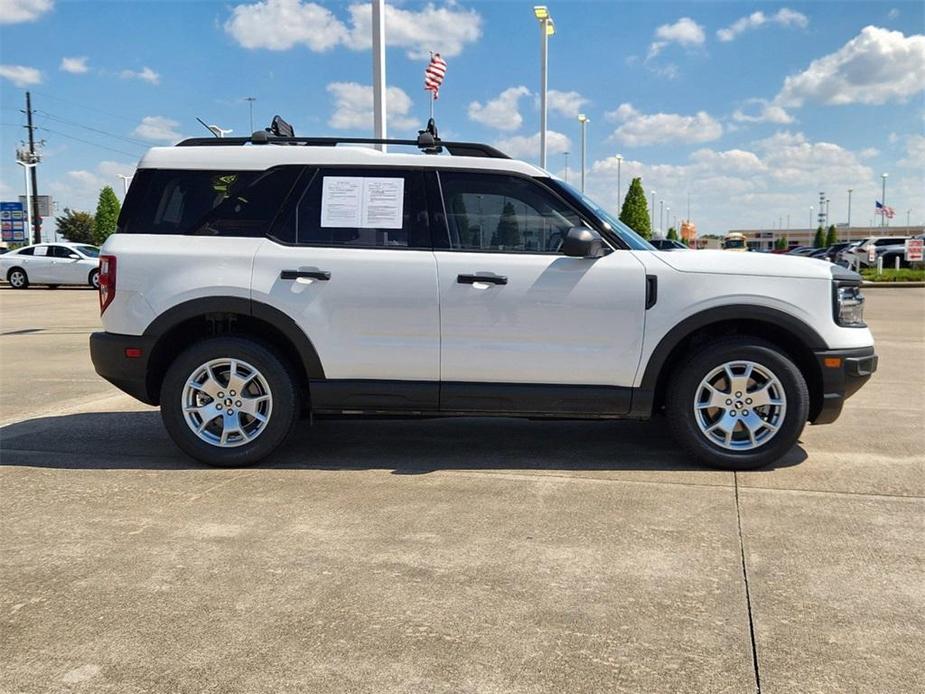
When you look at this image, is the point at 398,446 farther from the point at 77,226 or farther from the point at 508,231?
the point at 77,226

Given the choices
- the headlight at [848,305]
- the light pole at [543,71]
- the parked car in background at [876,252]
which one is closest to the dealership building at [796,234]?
the parked car in background at [876,252]

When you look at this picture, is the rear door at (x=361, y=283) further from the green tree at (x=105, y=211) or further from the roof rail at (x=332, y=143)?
the green tree at (x=105, y=211)

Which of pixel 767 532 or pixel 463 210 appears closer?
pixel 767 532

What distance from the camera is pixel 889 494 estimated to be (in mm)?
4238

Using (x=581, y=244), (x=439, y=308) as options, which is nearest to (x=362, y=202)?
(x=439, y=308)

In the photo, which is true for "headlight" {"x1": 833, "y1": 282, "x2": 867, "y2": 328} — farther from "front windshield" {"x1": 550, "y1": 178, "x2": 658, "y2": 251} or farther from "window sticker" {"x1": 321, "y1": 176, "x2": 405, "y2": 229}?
"window sticker" {"x1": 321, "y1": 176, "x2": 405, "y2": 229}

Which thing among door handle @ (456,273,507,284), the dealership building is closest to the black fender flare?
door handle @ (456,273,507,284)

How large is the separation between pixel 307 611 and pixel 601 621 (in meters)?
1.09

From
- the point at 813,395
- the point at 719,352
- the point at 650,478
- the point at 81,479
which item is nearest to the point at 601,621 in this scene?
the point at 650,478

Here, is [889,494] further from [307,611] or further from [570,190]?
[307,611]

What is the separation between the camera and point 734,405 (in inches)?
181

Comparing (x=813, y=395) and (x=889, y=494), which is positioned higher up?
(x=813, y=395)

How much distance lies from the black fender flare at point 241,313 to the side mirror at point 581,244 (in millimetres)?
1628

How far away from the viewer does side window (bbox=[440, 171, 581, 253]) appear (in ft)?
15.1
